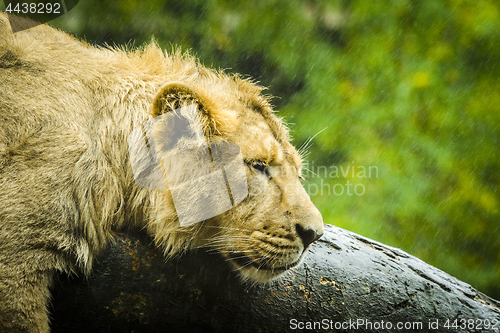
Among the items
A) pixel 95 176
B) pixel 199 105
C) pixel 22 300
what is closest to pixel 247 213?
pixel 199 105

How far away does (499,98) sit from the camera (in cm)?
553

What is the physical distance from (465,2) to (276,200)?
5.08 metres

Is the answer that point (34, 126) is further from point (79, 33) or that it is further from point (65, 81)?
point (79, 33)

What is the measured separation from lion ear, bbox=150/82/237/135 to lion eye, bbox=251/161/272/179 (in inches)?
9.6

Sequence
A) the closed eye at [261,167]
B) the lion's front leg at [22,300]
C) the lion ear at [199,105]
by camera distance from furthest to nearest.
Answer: the closed eye at [261,167], the lion ear at [199,105], the lion's front leg at [22,300]

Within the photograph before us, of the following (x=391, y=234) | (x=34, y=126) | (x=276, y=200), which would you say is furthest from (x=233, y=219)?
(x=391, y=234)

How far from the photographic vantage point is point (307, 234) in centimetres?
213

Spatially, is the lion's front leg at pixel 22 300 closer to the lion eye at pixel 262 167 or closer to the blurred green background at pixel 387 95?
the lion eye at pixel 262 167

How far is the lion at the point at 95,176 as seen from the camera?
1851 millimetres

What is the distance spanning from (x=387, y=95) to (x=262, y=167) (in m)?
3.94

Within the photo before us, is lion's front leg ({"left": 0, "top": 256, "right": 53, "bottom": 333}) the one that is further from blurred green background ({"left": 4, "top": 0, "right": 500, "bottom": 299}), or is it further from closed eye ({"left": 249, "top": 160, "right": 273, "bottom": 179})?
blurred green background ({"left": 4, "top": 0, "right": 500, "bottom": 299})

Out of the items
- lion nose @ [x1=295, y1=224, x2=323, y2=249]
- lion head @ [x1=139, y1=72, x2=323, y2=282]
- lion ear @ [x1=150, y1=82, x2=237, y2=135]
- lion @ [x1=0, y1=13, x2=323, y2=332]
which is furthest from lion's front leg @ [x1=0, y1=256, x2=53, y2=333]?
lion nose @ [x1=295, y1=224, x2=323, y2=249]

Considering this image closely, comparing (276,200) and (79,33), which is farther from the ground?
(276,200)

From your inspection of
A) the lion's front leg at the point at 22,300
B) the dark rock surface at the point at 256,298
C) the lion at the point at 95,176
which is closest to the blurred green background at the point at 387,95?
the dark rock surface at the point at 256,298
